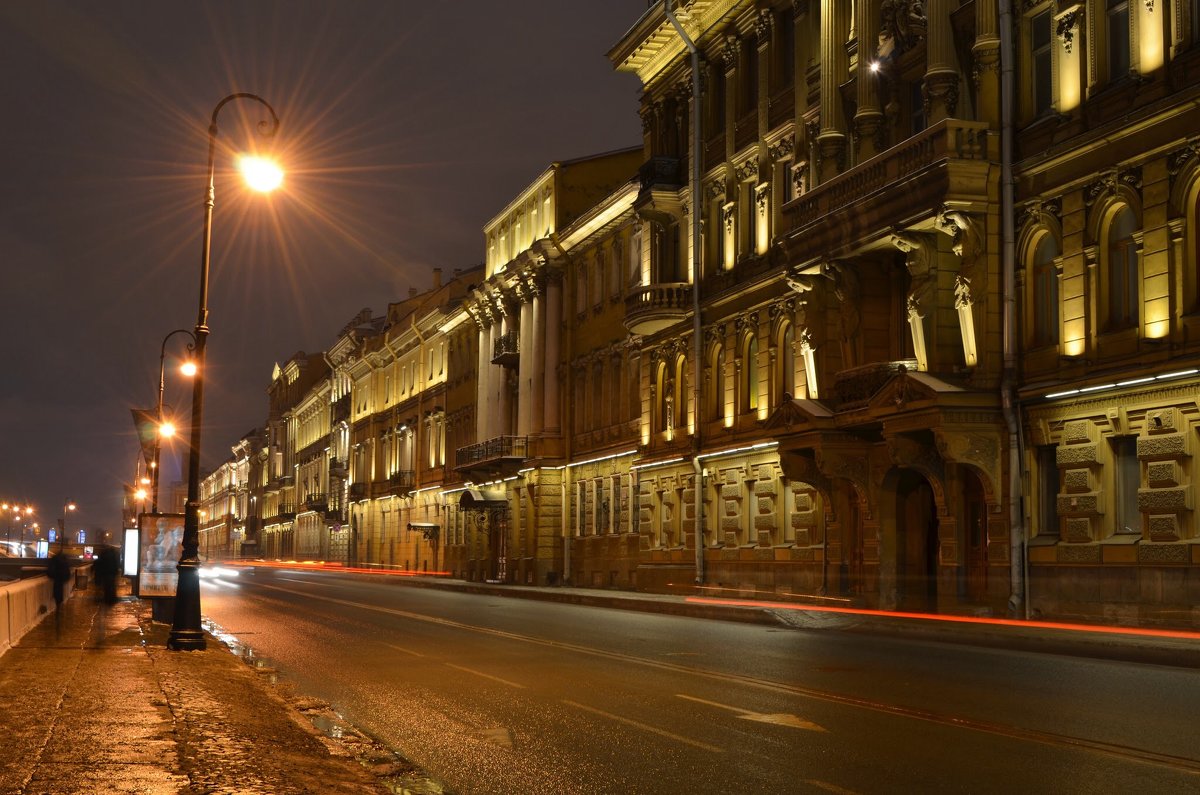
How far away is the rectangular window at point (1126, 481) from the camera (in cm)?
2372

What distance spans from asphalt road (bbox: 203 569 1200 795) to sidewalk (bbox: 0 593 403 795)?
85 centimetres

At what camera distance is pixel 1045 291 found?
26.3 m

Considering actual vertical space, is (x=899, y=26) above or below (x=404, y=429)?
above

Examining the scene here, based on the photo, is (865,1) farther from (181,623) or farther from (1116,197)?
(181,623)

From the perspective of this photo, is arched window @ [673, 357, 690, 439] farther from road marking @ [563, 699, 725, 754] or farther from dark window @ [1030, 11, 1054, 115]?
road marking @ [563, 699, 725, 754]

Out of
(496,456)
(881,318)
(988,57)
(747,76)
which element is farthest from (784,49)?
(496,456)

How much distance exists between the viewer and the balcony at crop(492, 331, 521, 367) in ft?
192

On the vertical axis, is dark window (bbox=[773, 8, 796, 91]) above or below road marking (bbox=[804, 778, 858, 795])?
above

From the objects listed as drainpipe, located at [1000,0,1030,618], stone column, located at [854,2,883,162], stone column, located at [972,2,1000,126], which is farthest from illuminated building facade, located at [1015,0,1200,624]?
stone column, located at [854,2,883,162]

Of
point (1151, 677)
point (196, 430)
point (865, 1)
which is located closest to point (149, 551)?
point (196, 430)

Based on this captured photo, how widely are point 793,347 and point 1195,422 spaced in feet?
46.2

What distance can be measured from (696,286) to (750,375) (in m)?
3.52

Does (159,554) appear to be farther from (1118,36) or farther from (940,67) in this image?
(1118,36)

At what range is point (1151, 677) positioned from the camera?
53.2 ft
